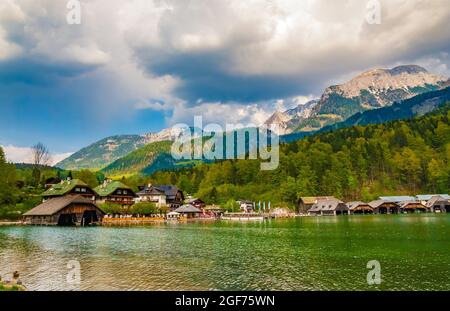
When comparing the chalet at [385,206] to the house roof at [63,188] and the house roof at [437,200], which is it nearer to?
the house roof at [437,200]

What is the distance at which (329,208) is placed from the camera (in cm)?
13725

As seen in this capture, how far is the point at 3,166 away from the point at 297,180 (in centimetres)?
10611

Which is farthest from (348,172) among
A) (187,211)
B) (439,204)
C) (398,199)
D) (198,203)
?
(187,211)

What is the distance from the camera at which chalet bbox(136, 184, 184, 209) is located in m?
132

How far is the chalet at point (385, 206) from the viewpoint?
140 metres

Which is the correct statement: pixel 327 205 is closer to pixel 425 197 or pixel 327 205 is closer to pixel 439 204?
pixel 425 197

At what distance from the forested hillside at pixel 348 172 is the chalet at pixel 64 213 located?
6391 centimetres

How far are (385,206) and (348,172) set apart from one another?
24479 mm

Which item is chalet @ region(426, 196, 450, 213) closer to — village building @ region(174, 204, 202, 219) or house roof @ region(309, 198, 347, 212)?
house roof @ region(309, 198, 347, 212)

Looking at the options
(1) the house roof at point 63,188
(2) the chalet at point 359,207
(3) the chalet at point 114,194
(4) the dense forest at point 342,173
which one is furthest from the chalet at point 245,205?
(1) the house roof at point 63,188

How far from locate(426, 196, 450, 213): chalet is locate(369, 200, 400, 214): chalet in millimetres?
10976
